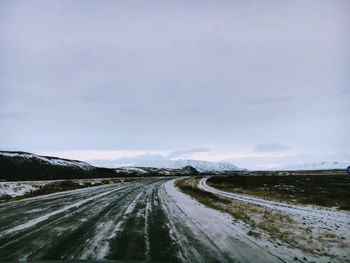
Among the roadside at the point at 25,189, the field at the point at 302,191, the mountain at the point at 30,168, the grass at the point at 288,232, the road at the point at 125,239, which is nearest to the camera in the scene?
the road at the point at 125,239

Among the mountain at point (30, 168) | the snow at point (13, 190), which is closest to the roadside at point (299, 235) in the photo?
the snow at point (13, 190)

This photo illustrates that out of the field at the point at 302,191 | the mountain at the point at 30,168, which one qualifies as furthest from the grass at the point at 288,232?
the mountain at the point at 30,168

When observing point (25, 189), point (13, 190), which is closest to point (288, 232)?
point (13, 190)

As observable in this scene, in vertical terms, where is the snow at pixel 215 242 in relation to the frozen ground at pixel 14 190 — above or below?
below

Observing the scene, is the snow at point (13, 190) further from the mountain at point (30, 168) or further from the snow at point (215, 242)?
the mountain at point (30, 168)

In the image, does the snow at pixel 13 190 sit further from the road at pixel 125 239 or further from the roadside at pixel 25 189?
the road at pixel 125 239

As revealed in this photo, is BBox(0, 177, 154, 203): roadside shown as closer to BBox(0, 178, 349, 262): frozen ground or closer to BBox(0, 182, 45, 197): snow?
BBox(0, 182, 45, 197): snow

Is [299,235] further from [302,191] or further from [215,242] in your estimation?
[302,191]

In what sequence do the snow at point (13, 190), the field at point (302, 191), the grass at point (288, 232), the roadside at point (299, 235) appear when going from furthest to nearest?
the snow at point (13, 190), the field at point (302, 191), the grass at point (288, 232), the roadside at point (299, 235)

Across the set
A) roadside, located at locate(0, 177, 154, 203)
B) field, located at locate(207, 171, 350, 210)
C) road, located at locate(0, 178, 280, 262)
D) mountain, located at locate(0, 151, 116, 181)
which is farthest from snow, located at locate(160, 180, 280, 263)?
mountain, located at locate(0, 151, 116, 181)

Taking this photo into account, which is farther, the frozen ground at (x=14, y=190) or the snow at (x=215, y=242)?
the frozen ground at (x=14, y=190)

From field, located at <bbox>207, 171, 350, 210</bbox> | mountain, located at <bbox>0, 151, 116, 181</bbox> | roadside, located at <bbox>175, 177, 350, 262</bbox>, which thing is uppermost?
mountain, located at <bbox>0, 151, 116, 181</bbox>

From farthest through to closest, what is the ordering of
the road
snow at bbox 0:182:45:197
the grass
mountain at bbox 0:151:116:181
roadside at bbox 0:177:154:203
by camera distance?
1. mountain at bbox 0:151:116:181
2. snow at bbox 0:182:45:197
3. roadside at bbox 0:177:154:203
4. the grass
5. the road

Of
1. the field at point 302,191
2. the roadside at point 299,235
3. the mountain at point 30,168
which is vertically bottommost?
the roadside at point 299,235
